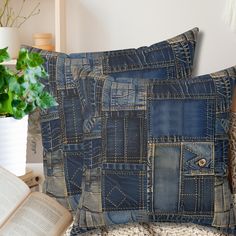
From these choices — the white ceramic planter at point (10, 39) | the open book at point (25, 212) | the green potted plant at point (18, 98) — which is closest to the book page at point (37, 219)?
the open book at point (25, 212)

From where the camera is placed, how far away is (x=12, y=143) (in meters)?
0.87

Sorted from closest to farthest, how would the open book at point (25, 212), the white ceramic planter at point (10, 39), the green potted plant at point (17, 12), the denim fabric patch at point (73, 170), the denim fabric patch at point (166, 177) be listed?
the open book at point (25, 212) → the denim fabric patch at point (166, 177) → the denim fabric patch at point (73, 170) → the white ceramic planter at point (10, 39) → the green potted plant at point (17, 12)

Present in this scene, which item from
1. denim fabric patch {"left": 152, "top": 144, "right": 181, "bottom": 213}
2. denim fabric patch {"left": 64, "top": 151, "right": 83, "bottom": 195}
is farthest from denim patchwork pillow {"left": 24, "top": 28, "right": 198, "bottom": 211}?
denim fabric patch {"left": 152, "top": 144, "right": 181, "bottom": 213}

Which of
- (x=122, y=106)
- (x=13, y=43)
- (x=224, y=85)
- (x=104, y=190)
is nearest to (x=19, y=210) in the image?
(x=104, y=190)

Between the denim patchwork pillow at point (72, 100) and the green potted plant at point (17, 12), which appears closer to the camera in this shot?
the denim patchwork pillow at point (72, 100)

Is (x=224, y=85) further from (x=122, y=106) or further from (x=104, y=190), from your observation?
(x=104, y=190)

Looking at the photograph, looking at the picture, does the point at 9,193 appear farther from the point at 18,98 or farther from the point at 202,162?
the point at 202,162

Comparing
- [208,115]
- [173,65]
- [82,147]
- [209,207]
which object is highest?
[173,65]

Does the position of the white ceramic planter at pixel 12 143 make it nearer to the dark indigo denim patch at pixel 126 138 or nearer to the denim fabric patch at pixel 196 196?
the dark indigo denim patch at pixel 126 138

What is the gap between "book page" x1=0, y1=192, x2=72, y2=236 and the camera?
769 mm

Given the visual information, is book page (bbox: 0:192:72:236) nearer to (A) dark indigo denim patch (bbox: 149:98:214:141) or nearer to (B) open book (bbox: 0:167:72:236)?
Answer: (B) open book (bbox: 0:167:72:236)

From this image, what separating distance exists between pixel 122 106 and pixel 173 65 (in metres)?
0.29

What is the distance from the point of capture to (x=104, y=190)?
1.09 meters

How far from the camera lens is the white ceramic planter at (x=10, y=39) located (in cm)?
149
